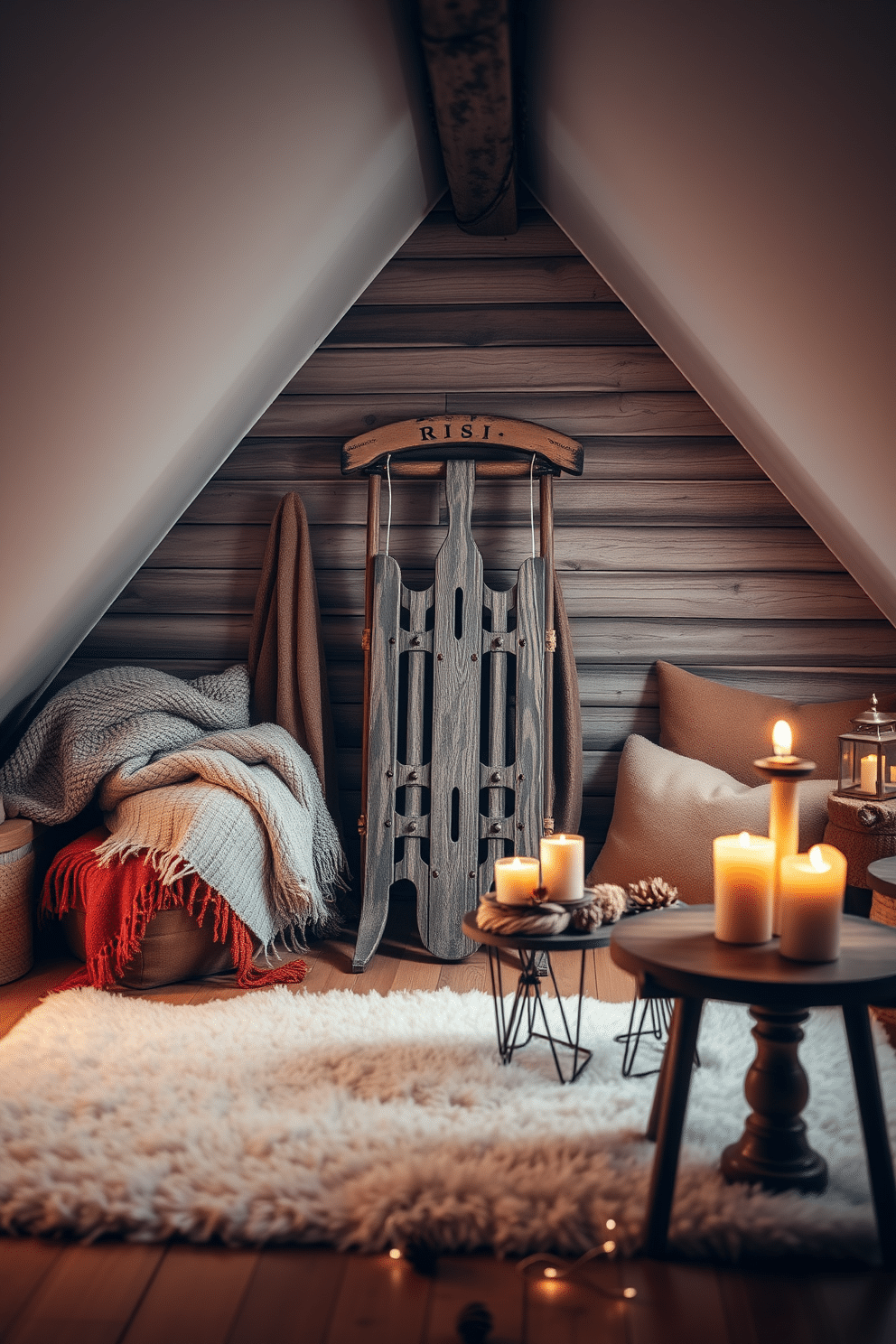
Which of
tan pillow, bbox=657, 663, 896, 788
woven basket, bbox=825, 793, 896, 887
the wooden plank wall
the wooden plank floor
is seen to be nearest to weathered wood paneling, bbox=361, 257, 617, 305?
the wooden plank wall

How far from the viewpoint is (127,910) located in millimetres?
2070

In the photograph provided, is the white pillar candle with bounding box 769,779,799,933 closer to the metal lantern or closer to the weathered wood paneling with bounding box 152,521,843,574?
the metal lantern

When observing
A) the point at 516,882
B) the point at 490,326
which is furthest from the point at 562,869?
the point at 490,326

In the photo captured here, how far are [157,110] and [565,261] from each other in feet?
5.25

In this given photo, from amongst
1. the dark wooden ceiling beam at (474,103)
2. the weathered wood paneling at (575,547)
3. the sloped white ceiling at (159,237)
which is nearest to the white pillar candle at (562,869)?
the sloped white ceiling at (159,237)

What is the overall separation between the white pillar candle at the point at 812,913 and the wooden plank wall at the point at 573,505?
1479 mm

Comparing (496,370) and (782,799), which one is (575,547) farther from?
(782,799)

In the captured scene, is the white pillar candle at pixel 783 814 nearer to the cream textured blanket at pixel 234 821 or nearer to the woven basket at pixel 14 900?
the cream textured blanket at pixel 234 821

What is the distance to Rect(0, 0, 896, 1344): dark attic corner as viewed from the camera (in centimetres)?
119

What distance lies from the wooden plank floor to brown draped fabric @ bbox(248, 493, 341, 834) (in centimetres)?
146

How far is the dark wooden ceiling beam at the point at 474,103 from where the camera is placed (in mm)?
1622

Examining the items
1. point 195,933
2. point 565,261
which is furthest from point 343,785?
point 565,261

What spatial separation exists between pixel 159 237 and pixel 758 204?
0.90m

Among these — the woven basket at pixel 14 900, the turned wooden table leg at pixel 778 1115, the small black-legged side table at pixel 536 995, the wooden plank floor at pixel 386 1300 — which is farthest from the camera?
the woven basket at pixel 14 900
